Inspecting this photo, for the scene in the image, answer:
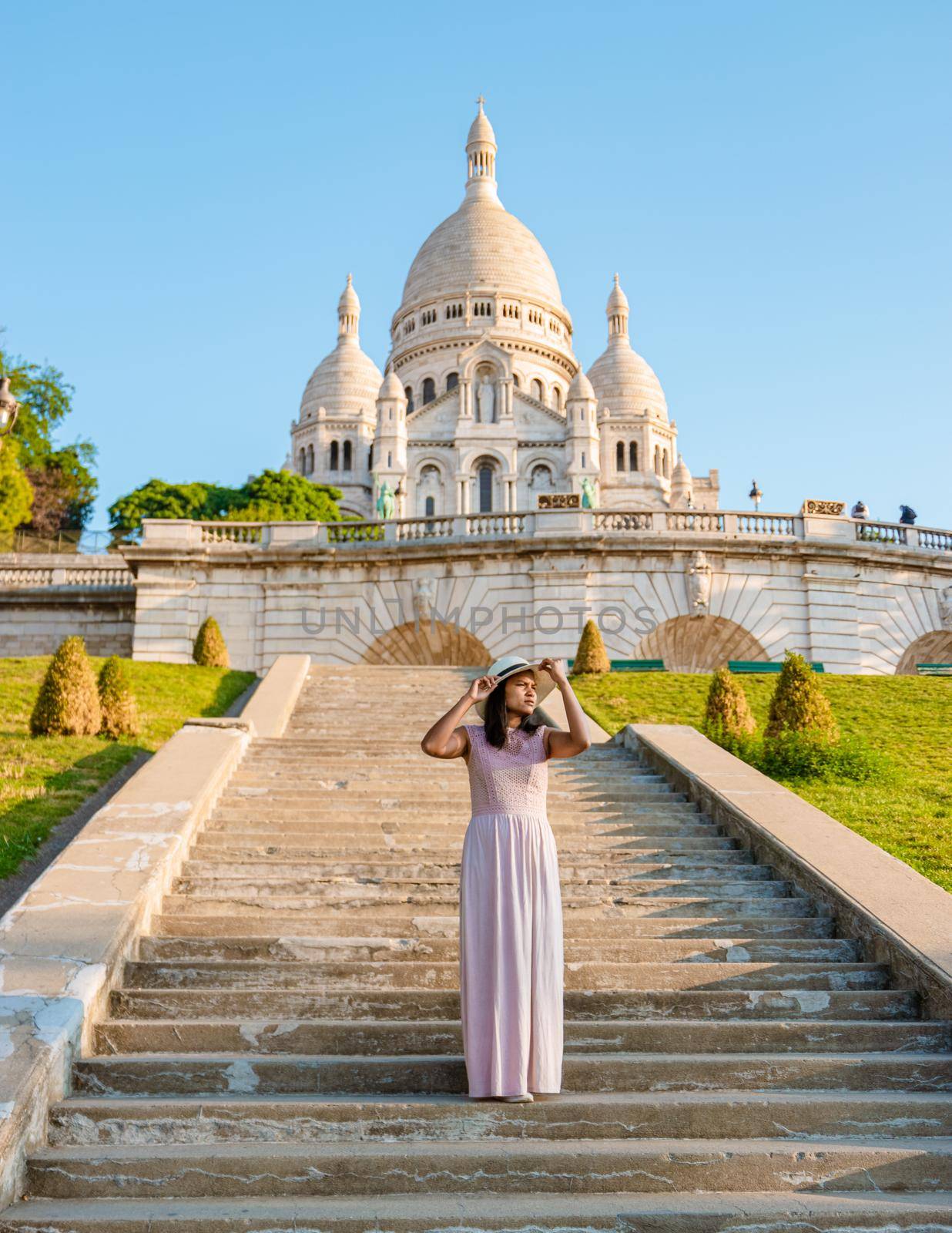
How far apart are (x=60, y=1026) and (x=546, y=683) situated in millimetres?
2779

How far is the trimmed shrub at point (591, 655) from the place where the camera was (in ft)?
68.8

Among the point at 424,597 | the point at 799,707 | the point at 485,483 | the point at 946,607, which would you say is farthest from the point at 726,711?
the point at 485,483

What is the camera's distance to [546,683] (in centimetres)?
625

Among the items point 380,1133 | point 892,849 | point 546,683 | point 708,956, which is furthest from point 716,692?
point 380,1133

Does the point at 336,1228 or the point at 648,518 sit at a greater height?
the point at 648,518

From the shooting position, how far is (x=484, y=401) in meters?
77.7

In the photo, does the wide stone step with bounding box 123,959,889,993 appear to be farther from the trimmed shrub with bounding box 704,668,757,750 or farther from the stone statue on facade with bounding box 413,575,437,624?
the stone statue on facade with bounding box 413,575,437,624

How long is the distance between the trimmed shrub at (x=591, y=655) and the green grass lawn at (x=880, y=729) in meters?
0.31

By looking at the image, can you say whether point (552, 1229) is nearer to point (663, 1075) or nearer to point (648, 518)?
point (663, 1075)

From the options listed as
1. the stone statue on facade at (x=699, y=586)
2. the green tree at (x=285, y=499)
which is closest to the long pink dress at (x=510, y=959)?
the stone statue on facade at (x=699, y=586)

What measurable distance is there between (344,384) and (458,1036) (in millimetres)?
84728

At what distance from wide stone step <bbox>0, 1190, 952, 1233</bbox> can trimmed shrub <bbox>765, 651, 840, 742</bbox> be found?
923cm

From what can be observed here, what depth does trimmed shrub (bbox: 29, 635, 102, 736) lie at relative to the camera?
14.1 m

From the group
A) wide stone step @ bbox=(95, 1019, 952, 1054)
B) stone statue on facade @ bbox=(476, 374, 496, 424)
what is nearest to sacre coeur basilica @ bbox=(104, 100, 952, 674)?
wide stone step @ bbox=(95, 1019, 952, 1054)
